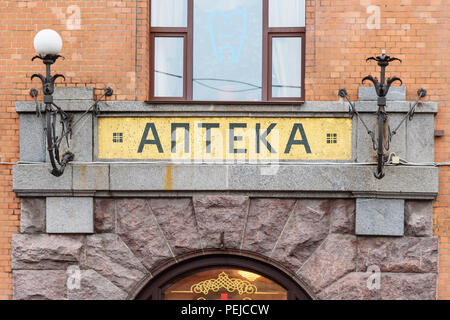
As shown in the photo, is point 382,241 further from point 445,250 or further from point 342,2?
point 342,2

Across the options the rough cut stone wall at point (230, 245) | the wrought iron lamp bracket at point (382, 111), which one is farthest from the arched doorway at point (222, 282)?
the wrought iron lamp bracket at point (382, 111)

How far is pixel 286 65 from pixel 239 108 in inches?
36.6

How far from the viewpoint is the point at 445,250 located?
6926 millimetres

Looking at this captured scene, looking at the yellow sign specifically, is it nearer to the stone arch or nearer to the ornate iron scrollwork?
the ornate iron scrollwork

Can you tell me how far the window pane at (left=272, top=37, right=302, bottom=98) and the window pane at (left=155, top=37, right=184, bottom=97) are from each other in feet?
4.06

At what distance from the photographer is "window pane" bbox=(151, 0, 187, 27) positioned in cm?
741

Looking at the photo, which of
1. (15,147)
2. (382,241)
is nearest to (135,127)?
(15,147)

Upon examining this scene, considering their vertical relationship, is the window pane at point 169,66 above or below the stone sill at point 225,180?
above

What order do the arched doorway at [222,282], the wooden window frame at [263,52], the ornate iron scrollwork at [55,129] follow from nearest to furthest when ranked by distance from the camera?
the ornate iron scrollwork at [55,129] → the arched doorway at [222,282] → the wooden window frame at [263,52]

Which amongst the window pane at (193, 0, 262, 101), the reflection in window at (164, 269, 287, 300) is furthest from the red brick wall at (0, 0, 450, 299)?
the reflection in window at (164, 269, 287, 300)

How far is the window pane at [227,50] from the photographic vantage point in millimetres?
7348

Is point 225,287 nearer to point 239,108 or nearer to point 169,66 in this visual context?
point 239,108

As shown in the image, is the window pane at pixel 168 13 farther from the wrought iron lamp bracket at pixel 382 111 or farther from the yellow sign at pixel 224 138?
the wrought iron lamp bracket at pixel 382 111

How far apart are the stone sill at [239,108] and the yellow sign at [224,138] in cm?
10
